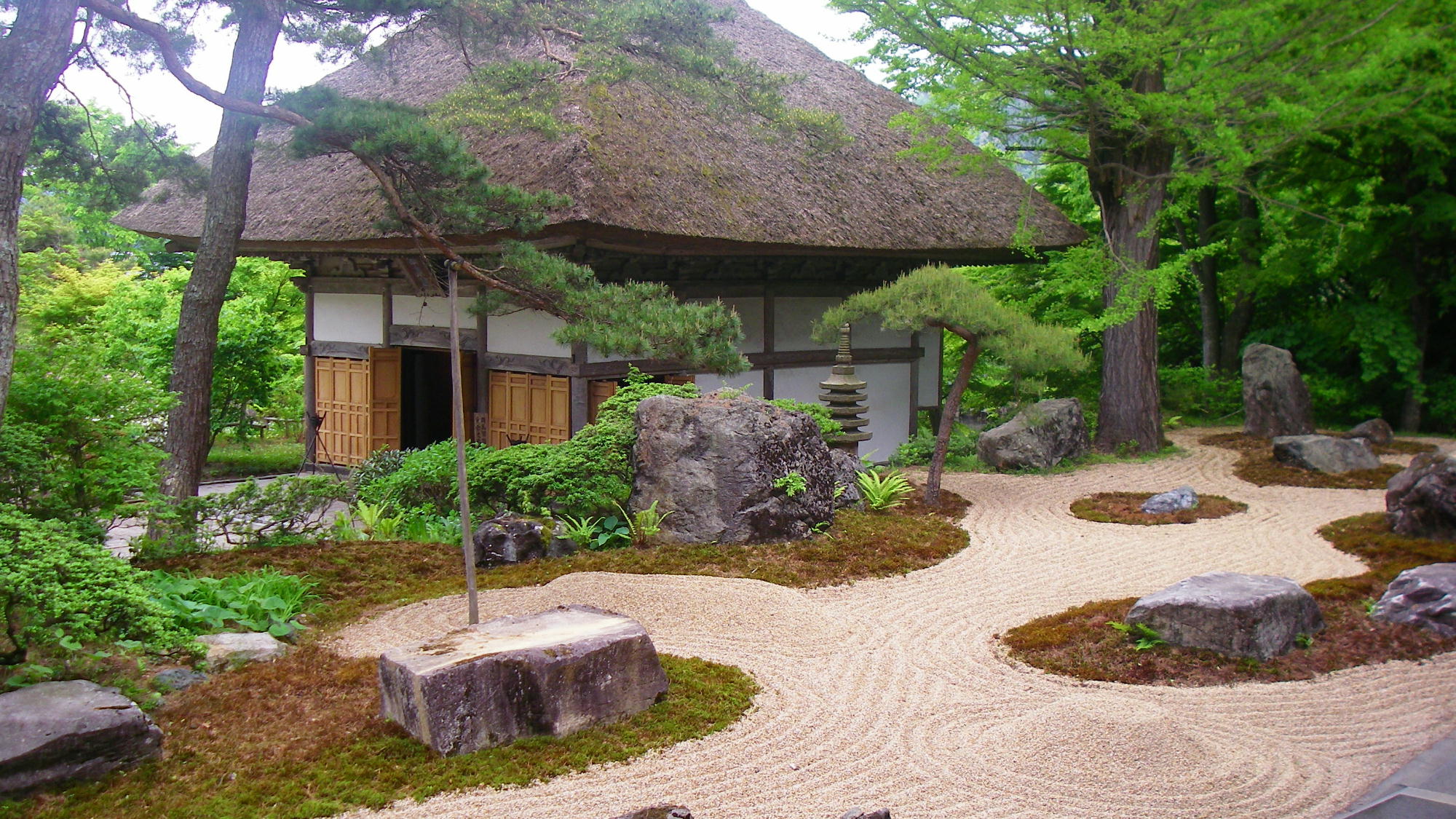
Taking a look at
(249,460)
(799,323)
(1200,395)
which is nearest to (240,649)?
(799,323)

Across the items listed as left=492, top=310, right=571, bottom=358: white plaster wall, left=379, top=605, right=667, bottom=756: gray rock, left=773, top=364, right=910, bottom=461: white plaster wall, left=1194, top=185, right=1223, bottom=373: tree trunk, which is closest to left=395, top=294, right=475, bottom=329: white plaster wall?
left=492, top=310, right=571, bottom=358: white plaster wall

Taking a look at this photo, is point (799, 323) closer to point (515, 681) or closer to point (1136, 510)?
point (1136, 510)

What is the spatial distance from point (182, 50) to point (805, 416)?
211 inches

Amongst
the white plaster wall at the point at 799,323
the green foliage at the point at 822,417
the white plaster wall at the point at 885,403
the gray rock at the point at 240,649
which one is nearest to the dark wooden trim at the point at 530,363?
the green foliage at the point at 822,417

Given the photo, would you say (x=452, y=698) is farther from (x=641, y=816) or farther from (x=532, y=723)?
(x=641, y=816)

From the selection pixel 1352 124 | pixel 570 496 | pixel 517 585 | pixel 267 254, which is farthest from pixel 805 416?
pixel 1352 124

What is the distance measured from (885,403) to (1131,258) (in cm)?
351

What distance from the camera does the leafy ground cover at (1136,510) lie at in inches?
372

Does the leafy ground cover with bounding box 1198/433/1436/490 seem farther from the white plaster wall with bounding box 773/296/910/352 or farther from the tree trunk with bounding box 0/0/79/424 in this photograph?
the tree trunk with bounding box 0/0/79/424

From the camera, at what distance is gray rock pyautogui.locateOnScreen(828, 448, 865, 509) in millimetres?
9266

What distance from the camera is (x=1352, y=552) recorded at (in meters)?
8.00

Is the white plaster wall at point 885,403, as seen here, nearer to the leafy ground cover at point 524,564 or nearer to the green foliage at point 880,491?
Result: the green foliage at point 880,491

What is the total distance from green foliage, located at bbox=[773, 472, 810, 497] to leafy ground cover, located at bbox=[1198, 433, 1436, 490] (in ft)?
19.9

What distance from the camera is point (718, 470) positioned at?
25.6 ft
